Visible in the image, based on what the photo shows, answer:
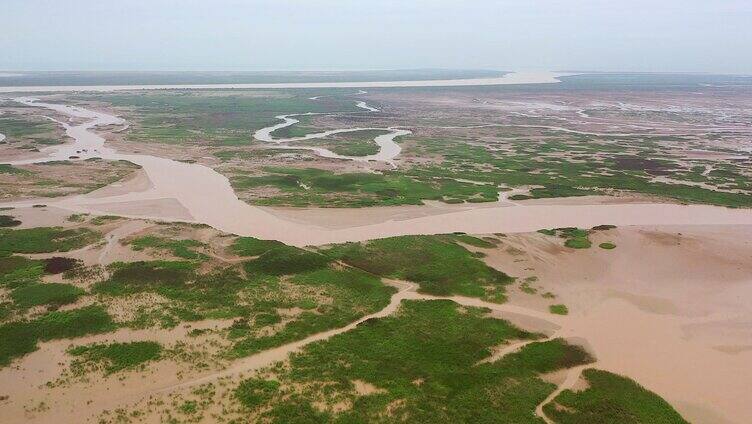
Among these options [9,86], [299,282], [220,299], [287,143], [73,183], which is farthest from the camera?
[9,86]

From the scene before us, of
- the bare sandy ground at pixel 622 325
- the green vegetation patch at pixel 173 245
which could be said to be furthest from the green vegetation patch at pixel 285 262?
the bare sandy ground at pixel 622 325

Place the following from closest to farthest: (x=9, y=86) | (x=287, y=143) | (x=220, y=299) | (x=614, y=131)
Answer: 1. (x=220, y=299)
2. (x=287, y=143)
3. (x=614, y=131)
4. (x=9, y=86)

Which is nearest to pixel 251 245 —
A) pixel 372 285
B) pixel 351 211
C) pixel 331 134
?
pixel 372 285

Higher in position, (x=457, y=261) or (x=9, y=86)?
(x=9, y=86)

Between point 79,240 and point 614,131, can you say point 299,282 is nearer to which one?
point 79,240

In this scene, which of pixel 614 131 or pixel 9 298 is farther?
pixel 614 131

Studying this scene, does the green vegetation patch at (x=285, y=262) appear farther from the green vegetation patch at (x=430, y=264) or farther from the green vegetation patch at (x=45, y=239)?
the green vegetation patch at (x=45, y=239)

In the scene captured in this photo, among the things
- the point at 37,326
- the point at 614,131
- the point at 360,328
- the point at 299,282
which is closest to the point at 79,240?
the point at 37,326

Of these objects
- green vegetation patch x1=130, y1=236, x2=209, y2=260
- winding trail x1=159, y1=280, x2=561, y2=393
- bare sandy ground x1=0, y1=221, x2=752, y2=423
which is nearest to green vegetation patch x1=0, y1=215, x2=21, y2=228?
bare sandy ground x1=0, y1=221, x2=752, y2=423

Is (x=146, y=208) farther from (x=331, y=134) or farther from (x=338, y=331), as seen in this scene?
(x=331, y=134)
